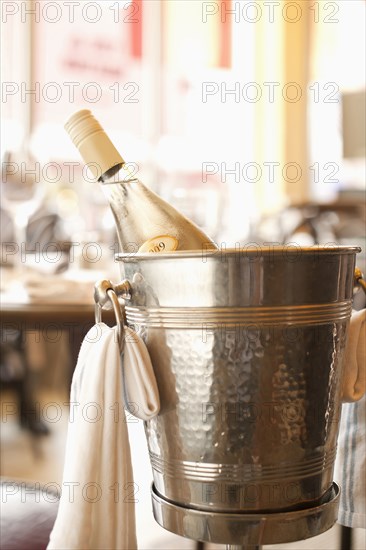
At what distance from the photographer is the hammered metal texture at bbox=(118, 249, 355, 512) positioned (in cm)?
66

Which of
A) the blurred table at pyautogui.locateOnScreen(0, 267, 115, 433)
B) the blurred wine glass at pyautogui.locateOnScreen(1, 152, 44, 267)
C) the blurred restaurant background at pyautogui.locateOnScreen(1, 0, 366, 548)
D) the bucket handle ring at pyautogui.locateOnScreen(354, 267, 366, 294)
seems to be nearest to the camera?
the bucket handle ring at pyautogui.locateOnScreen(354, 267, 366, 294)

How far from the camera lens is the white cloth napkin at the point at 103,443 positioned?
69 cm

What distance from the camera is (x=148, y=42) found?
7.90 meters

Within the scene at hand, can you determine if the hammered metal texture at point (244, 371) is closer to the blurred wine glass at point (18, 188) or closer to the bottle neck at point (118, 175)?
the bottle neck at point (118, 175)

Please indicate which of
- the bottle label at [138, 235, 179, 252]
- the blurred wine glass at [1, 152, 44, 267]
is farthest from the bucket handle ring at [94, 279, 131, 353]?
the blurred wine glass at [1, 152, 44, 267]

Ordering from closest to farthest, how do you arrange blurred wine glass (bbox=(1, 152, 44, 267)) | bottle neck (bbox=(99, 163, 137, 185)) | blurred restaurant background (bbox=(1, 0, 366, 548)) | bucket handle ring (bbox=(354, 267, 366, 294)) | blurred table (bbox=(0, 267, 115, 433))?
bucket handle ring (bbox=(354, 267, 366, 294)), bottle neck (bbox=(99, 163, 137, 185)), blurred table (bbox=(0, 267, 115, 433)), blurred wine glass (bbox=(1, 152, 44, 267)), blurred restaurant background (bbox=(1, 0, 366, 548))

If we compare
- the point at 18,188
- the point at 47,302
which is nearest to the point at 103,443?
the point at 47,302

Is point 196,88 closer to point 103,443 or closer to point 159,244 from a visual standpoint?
point 159,244

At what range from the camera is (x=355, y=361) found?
2.60 ft

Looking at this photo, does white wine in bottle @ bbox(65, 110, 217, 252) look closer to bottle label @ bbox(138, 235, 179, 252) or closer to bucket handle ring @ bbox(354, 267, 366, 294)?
bottle label @ bbox(138, 235, 179, 252)

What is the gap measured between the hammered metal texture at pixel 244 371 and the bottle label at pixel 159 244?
127mm

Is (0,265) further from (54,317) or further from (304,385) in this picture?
(304,385)

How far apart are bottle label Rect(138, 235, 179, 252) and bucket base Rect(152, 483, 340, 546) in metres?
0.28

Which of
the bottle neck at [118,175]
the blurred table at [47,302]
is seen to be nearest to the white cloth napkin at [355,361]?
the bottle neck at [118,175]
